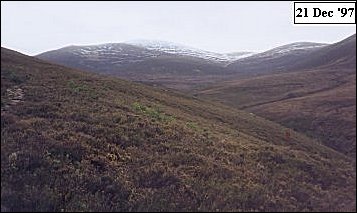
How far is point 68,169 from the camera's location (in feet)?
40.9

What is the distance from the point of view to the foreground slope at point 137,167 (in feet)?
36.9

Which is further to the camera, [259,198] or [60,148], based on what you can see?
[60,148]

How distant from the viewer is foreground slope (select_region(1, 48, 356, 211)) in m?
11.2

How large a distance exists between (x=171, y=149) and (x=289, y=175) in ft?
14.6

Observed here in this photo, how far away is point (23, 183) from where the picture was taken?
11.3 m

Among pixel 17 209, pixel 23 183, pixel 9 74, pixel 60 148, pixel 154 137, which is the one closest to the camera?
pixel 17 209

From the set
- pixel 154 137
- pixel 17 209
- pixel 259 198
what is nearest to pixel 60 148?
pixel 17 209

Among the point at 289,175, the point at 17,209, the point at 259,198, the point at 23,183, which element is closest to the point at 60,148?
the point at 23,183

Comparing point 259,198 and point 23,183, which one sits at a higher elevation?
point 23,183

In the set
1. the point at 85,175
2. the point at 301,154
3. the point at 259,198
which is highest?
the point at 85,175

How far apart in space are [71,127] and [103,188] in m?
4.96

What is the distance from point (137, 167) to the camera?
13789 millimetres

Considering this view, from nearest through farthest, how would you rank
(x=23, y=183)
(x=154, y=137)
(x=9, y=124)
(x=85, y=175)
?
Answer: (x=23, y=183), (x=85, y=175), (x=9, y=124), (x=154, y=137)

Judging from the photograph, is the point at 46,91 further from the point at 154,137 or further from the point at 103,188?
the point at 103,188
